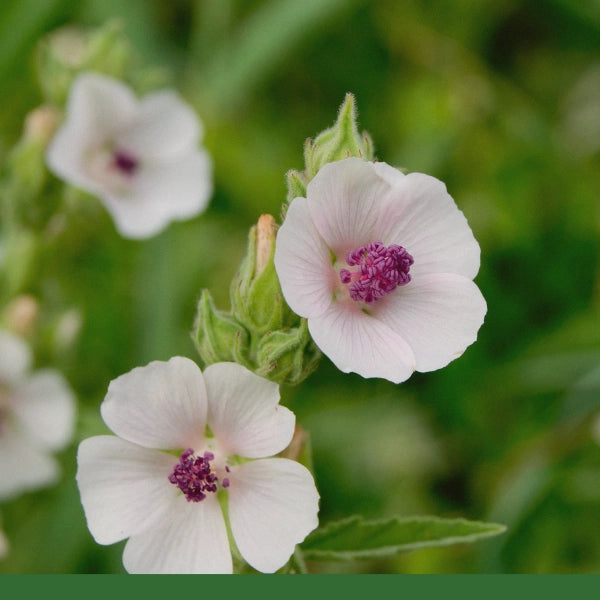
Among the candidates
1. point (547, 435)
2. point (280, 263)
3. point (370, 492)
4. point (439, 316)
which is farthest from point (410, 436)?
point (280, 263)

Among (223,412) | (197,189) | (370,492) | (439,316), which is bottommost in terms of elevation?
(370,492)

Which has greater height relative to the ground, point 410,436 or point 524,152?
point 524,152

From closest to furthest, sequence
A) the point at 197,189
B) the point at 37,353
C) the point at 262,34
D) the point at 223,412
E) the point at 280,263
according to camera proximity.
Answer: the point at 280,263
the point at 223,412
the point at 37,353
the point at 197,189
the point at 262,34

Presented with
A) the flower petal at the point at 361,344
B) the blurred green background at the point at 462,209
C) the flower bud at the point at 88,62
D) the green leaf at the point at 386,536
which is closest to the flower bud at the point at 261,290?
the flower petal at the point at 361,344

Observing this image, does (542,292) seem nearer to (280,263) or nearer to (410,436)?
(410,436)

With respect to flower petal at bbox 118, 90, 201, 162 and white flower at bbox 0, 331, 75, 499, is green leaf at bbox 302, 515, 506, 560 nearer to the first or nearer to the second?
white flower at bbox 0, 331, 75, 499

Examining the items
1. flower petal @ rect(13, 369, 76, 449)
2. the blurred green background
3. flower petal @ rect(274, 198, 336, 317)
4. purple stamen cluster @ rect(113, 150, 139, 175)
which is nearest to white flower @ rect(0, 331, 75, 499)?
flower petal @ rect(13, 369, 76, 449)

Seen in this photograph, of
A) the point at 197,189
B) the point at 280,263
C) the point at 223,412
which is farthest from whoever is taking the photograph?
the point at 197,189

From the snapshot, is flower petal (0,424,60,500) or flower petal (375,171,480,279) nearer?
flower petal (375,171,480,279)
